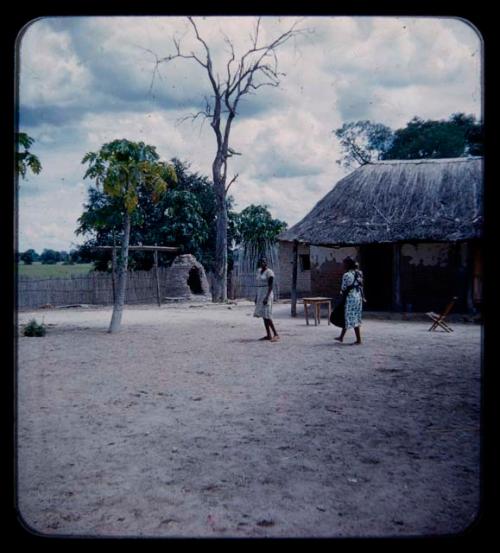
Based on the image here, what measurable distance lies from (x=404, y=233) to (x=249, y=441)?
434 inches

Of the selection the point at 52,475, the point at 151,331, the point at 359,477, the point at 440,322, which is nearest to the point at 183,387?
the point at 52,475

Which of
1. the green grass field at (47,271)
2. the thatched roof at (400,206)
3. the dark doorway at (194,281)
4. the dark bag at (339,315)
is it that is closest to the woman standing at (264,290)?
the dark bag at (339,315)

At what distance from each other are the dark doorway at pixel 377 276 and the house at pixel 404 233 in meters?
0.03

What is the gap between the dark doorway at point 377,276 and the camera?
17031mm

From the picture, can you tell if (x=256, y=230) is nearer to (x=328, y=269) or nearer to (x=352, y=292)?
(x=328, y=269)

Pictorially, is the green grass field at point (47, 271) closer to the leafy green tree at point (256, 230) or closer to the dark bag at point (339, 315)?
the leafy green tree at point (256, 230)

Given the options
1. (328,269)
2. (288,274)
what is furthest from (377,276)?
(288,274)

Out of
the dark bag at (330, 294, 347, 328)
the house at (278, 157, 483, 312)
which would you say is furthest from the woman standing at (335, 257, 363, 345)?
the house at (278, 157, 483, 312)

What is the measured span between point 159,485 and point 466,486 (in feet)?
6.60

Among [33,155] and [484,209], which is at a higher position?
[33,155]

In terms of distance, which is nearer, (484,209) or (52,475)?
(484,209)

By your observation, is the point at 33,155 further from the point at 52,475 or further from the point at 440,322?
the point at 440,322
